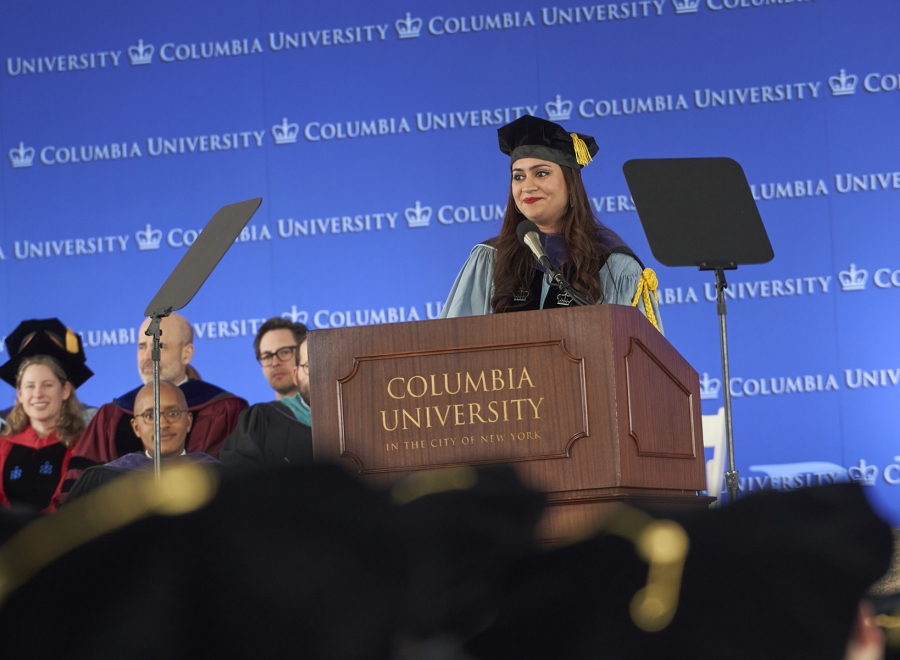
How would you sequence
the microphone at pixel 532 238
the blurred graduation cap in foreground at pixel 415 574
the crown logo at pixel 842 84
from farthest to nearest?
1. the crown logo at pixel 842 84
2. the microphone at pixel 532 238
3. the blurred graduation cap in foreground at pixel 415 574

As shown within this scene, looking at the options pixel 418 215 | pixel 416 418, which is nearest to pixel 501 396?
pixel 416 418

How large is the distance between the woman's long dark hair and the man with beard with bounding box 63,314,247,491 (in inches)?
97.6

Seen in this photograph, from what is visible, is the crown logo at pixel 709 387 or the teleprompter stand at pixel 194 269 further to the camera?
the crown logo at pixel 709 387

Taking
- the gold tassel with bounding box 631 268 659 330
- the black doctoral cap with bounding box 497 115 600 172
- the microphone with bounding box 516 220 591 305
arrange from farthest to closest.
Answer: the black doctoral cap with bounding box 497 115 600 172, the gold tassel with bounding box 631 268 659 330, the microphone with bounding box 516 220 591 305

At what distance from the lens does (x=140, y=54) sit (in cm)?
642

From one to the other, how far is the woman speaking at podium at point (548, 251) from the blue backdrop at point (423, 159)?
9.42 feet

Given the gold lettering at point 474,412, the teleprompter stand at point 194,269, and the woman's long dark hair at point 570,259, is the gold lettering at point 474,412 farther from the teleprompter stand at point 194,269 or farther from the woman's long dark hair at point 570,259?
the teleprompter stand at point 194,269

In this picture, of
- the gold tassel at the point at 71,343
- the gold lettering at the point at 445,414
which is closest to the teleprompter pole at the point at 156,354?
the gold lettering at the point at 445,414

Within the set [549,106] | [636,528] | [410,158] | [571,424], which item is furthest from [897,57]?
[636,528]

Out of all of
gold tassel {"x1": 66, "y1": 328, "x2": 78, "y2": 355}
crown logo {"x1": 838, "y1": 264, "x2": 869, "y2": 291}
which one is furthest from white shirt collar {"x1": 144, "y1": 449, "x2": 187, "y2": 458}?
crown logo {"x1": 838, "y1": 264, "x2": 869, "y2": 291}

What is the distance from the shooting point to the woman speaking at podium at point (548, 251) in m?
2.93

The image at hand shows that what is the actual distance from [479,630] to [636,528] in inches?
2.2

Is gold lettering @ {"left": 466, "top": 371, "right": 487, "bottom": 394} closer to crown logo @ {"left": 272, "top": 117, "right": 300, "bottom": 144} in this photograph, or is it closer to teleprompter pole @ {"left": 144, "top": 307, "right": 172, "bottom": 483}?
teleprompter pole @ {"left": 144, "top": 307, "right": 172, "bottom": 483}

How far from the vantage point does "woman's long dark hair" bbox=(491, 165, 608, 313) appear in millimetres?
2918
